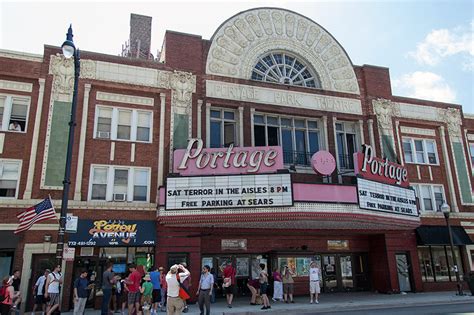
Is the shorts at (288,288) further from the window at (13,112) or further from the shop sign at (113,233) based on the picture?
the window at (13,112)

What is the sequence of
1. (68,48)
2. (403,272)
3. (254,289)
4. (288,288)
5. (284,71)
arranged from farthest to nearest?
(284,71) < (403,272) < (288,288) < (254,289) < (68,48)

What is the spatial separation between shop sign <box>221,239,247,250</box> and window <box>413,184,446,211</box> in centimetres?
1270

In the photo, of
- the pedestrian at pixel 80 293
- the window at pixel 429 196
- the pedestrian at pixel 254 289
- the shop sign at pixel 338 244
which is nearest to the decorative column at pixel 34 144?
the pedestrian at pixel 80 293

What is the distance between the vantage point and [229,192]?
62.4ft

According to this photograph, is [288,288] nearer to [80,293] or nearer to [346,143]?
[80,293]

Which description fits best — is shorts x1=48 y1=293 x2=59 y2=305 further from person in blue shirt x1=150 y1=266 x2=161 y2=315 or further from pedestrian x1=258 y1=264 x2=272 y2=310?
pedestrian x1=258 y1=264 x2=272 y2=310

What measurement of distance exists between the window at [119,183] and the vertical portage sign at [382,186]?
1135 centimetres

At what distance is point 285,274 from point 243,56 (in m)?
13.5

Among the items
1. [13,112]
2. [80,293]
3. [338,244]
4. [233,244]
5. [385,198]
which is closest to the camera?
[80,293]

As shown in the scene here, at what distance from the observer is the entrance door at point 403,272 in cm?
2381

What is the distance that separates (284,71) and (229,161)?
946 cm

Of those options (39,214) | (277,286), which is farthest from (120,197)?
(277,286)

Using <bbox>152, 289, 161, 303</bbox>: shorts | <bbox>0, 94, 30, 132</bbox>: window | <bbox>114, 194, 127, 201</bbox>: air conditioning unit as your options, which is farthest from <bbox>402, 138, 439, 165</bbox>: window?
<bbox>0, 94, 30, 132</bbox>: window

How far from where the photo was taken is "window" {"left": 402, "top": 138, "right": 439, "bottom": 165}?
89.1ft
